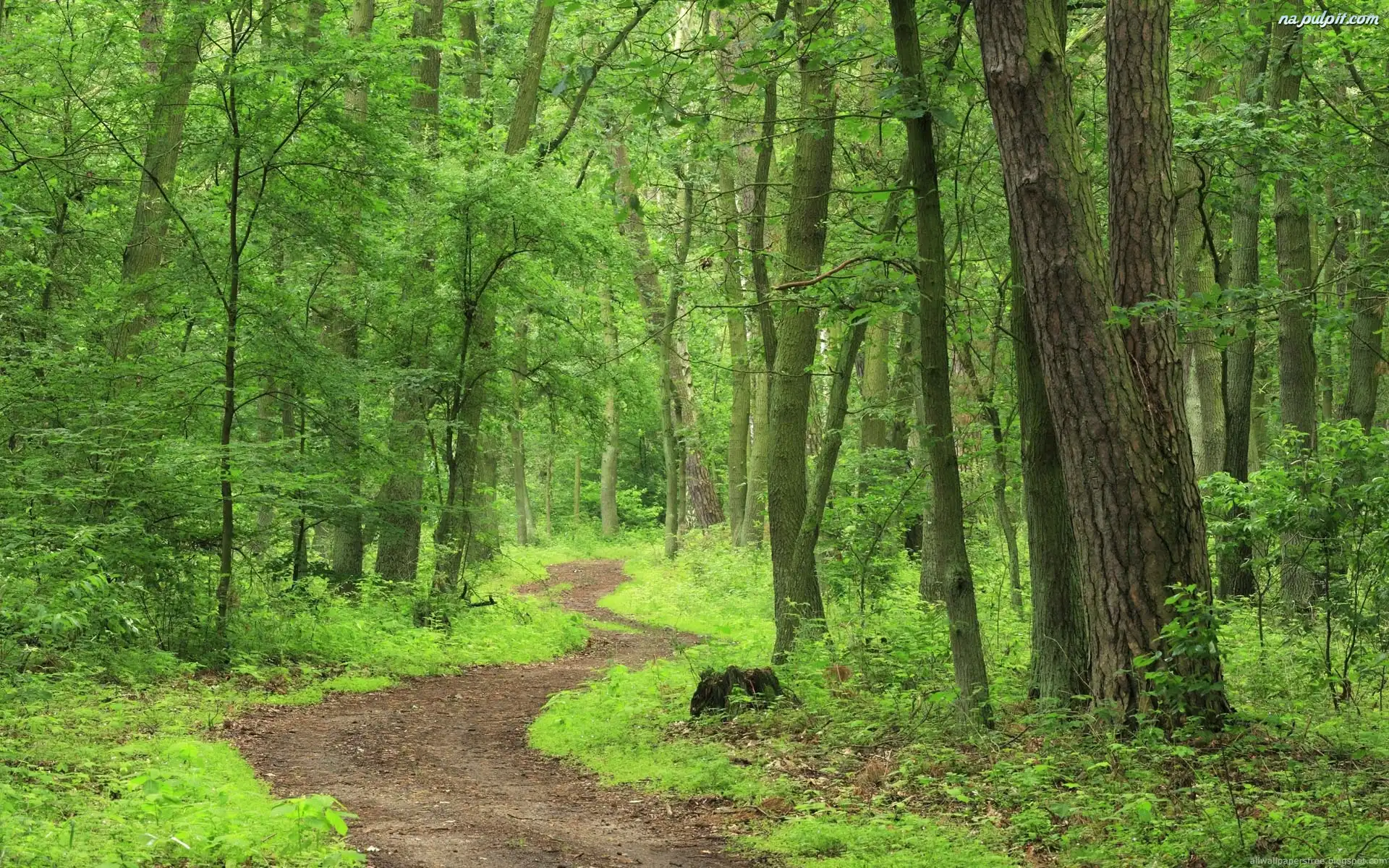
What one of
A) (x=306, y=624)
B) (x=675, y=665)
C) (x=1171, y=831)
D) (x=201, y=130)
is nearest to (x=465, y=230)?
(x=201, y=130)

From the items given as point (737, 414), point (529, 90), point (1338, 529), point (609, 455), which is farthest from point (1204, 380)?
point (609, 455)

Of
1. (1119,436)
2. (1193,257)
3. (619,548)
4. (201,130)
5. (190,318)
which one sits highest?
(201,130)

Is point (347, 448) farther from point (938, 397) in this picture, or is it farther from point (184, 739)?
point (938, 397)

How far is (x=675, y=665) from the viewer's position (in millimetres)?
11820

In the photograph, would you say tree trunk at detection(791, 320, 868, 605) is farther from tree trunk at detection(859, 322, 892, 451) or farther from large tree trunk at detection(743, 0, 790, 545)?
tree trunk at detection(859, 322, 892, 451)

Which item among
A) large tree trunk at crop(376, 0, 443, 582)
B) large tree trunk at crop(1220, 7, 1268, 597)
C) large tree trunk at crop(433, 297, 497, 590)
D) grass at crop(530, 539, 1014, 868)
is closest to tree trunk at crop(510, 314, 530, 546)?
large tree trunk at crop(433, 297, 497, 590)

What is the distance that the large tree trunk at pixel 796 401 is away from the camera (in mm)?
10289

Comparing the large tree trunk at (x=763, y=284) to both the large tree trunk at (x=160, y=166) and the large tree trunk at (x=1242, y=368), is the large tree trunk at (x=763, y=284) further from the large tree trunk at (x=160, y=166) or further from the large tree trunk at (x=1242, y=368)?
the large tree trunk at (x=160, y=166)

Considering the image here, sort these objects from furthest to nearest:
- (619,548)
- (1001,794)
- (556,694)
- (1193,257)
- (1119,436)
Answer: (619,548) → (1193,257) → (556,694) → (1119,436) → (1001,794)

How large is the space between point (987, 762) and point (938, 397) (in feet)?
7.92

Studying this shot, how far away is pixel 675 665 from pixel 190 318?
6742 millimetres

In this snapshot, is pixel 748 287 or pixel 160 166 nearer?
pixel 160 166

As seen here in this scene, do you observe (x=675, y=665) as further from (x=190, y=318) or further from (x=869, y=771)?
(x=190, y=318)

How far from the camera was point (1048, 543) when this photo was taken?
774 centimetres
